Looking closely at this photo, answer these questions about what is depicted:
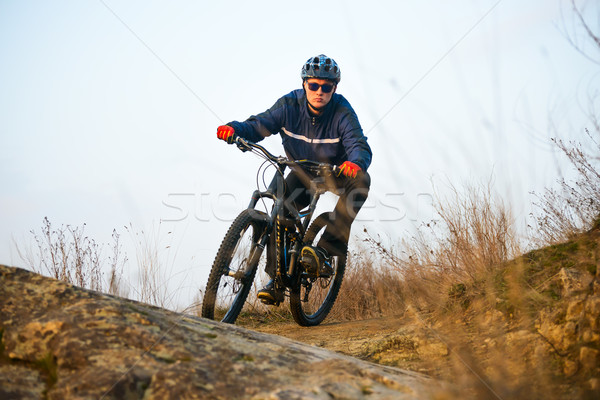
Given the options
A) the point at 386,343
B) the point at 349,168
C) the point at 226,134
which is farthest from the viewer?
the point at 226,134

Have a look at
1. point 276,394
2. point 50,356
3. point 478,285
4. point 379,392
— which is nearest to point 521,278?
point 478,285

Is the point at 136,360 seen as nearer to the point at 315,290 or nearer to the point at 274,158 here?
the point at 274,158

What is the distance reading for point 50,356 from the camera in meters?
1.90

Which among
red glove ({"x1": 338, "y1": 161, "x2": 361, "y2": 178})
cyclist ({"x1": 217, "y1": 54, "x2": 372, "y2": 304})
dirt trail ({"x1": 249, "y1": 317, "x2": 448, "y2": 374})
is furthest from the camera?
cyclist ({"x1": 217, "y1": 54, "x2": 372, "y2": 304})

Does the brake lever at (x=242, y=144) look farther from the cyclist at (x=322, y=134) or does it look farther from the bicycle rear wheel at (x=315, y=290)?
the bicycle rear wheel at (x=315, y=290)

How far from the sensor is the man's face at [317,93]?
468 cm

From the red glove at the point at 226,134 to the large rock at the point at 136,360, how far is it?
2029 millimetres

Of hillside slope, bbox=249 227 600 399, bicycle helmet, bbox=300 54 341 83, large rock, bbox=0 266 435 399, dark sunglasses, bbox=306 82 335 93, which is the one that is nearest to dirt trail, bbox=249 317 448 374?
hillside slope, bbox=249 227 600 399

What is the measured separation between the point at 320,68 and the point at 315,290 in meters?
2.75

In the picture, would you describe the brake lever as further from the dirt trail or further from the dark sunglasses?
the dirt trail

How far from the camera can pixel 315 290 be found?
6242 mm

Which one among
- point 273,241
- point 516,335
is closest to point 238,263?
point 273,241

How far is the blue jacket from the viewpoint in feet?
15.5

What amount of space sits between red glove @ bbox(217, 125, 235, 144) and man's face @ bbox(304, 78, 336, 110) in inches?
36.0
